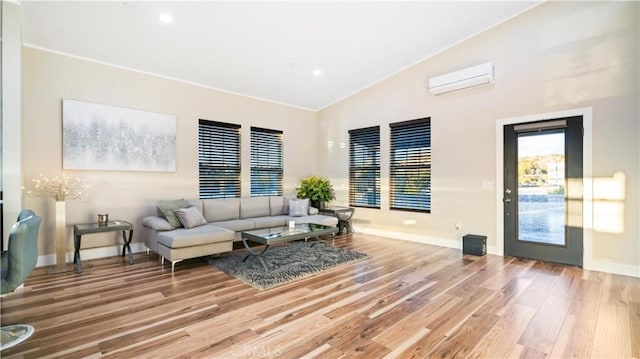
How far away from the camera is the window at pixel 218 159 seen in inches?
227

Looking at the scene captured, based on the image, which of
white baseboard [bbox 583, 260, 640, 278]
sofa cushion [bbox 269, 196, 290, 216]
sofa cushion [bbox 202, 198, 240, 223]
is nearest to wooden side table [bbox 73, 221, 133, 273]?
sofa cushion [bbox 202, 198, 240, 223]

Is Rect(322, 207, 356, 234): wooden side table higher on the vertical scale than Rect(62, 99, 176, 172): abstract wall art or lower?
lower

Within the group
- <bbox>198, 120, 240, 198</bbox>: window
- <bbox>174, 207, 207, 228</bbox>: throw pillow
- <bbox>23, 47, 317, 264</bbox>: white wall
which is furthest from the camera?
<bbox>198, 120, 240, 198</bbox>: window

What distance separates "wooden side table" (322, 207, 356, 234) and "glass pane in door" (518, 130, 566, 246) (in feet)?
10.3

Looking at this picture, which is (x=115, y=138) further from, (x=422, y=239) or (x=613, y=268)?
(x=613, y=268)

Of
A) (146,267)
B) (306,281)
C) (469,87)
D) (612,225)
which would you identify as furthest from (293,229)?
(612,225)

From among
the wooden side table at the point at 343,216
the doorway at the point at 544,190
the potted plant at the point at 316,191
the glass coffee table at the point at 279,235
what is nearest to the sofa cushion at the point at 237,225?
the glass coffee table at the point at 279,235

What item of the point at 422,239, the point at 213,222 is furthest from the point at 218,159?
the point at 422,239

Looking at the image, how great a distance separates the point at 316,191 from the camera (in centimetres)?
672

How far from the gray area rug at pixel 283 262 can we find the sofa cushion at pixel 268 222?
15.7 inches

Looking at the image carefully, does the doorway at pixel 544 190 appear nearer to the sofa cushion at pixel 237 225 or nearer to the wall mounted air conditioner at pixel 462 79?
the wall mounted air conditioner at pixel 462 79

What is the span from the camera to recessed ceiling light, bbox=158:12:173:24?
12.0ft

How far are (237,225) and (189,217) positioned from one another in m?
0.82

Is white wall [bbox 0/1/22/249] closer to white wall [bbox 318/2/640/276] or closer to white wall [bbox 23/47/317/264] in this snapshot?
white wall [bbox 23/47/317/264]
